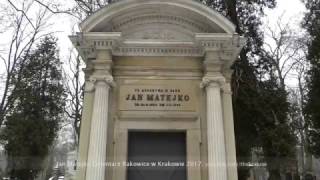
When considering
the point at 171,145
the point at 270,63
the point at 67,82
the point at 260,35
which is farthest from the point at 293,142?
the point at 67,82

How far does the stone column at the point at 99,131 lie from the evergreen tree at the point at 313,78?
984 cm

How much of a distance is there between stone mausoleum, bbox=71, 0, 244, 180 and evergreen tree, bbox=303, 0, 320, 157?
303 inches

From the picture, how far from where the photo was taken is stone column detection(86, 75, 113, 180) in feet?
23.1

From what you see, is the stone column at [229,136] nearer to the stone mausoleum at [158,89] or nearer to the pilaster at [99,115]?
the stone mausoleum at [158,89]

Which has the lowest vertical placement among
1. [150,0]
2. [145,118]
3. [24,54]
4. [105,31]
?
[145,118]

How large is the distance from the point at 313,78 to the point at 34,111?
13.0 meters

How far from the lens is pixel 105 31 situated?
794 cm

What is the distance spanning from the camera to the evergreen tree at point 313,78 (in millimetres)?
14117

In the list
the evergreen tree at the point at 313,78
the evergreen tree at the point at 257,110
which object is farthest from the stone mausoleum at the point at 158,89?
the evergreen tree at the point at 313,78

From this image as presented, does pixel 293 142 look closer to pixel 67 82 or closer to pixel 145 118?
pixel 145 118

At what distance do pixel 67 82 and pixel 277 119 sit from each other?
1230 centimetres

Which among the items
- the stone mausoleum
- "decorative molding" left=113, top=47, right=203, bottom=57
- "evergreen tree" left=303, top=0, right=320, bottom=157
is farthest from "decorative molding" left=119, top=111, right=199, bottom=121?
"evergreen tree" left=303, top=0, right=320, bottom=157

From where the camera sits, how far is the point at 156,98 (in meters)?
7.91

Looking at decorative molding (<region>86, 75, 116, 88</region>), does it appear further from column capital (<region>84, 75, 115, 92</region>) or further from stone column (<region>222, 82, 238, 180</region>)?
stone column (<region>222, 82, 238, 180</region>)
